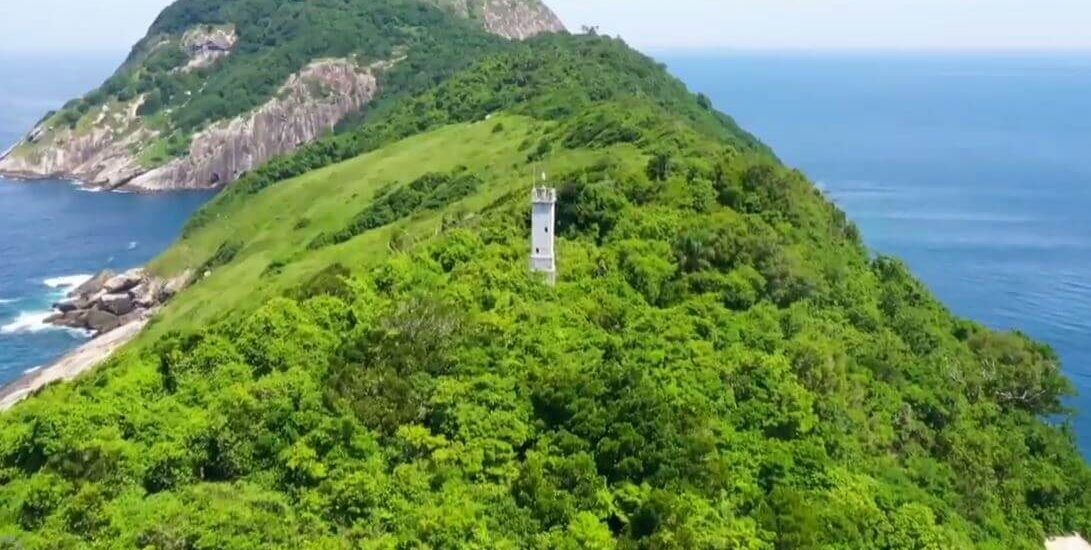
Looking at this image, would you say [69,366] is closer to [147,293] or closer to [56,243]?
[147,293]

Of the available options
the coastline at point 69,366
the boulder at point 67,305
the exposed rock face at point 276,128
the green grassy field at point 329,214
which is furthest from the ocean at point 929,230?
the green grassy field at point 329,214

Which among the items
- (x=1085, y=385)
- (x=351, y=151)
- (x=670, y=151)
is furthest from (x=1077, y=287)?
(x=351, y=151)

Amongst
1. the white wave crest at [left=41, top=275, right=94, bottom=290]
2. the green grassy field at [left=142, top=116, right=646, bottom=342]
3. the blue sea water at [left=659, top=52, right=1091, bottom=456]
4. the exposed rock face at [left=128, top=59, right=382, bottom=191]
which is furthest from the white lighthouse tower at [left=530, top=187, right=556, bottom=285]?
the exposed rock face at [left=128, top=59, right=382, bottom=191]

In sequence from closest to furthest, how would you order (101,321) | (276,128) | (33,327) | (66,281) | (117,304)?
(33,327), (101,321), (117,304), (66,281), (276,128)

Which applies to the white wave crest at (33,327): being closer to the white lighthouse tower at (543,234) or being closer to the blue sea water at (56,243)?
the blue sea water at (56,243)

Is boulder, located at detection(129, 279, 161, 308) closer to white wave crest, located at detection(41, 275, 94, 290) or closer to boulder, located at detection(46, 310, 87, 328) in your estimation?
boulder, located at detection(46, 310, 87, 328)

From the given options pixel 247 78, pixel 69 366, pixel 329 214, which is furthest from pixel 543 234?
pixel 247 78
